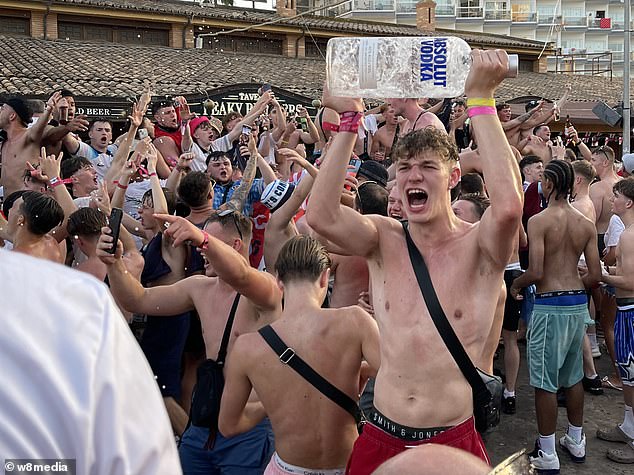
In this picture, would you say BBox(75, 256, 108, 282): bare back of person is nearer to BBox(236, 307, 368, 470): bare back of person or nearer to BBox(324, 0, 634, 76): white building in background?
BBox(236, 307, 368, 470): bare back of person

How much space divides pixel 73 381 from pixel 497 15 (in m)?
58.8

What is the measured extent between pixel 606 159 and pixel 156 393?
8.23 metres

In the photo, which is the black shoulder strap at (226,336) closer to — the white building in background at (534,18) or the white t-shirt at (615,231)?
the white t-shirt at (615,231)

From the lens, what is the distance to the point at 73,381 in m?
0.74

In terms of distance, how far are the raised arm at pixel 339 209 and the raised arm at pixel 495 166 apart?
20.6 inches

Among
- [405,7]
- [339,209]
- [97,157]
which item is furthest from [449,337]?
[405,7]

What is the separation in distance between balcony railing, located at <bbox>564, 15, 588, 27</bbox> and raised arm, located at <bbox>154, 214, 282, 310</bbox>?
198 feet

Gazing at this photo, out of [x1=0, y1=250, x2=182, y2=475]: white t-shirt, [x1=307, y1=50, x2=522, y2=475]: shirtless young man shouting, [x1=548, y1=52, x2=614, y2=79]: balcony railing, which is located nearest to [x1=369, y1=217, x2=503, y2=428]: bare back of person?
[x1=307, y1=50, x2=522, y2=475]: shirtless young man shouting

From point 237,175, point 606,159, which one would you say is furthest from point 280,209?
point 606,159

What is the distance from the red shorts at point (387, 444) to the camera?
2570mm

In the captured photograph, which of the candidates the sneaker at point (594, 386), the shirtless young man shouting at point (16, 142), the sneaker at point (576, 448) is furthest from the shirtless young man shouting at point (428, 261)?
the shirtless young man shouting at point (16, 142)

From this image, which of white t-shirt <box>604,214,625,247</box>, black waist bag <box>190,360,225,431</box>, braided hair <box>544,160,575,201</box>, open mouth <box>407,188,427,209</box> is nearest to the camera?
open mouth <box>407,188,427,209</box>

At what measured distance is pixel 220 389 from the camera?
3166mm

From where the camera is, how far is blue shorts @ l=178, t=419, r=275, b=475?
3172 mm
